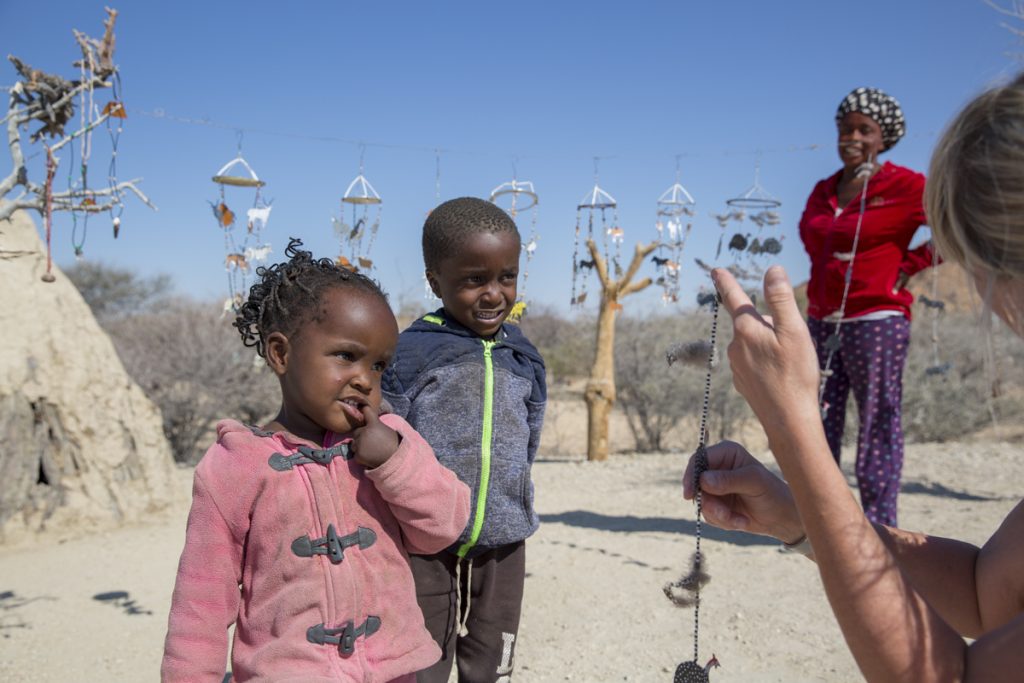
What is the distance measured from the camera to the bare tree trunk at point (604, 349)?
8.90 m

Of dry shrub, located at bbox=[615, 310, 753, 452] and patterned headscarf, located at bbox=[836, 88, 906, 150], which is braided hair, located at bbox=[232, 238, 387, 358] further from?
dry shrub, located at bbox=[615, 310, 753, 452]

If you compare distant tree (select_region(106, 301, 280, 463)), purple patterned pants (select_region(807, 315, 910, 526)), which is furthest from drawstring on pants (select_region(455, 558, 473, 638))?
distant tree (select_region(106, 301, 280, 463))

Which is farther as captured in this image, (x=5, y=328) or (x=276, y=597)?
(x=5, y=328)

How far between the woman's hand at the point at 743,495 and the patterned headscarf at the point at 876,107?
304 cm

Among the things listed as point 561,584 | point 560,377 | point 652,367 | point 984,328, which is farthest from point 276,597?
point 560,377

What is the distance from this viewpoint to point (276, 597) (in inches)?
66.2

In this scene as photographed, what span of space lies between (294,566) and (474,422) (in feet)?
2.75

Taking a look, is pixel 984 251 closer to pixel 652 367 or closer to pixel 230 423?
pixel 230 423

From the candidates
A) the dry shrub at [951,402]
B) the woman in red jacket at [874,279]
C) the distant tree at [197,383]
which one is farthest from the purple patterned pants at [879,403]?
the dry shrub at [951,402]

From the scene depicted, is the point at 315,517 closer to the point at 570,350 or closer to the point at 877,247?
the point at 877,247

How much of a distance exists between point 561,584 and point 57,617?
106 inches

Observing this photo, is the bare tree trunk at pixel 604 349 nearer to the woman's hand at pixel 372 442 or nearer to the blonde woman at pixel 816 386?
the woman's hand at pixel 372 442

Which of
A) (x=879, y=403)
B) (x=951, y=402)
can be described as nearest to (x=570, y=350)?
(x=951, y=402)

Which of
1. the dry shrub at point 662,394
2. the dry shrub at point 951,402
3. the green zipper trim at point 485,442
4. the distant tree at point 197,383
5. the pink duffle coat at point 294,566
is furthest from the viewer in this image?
the dry shrub at point 662,394
